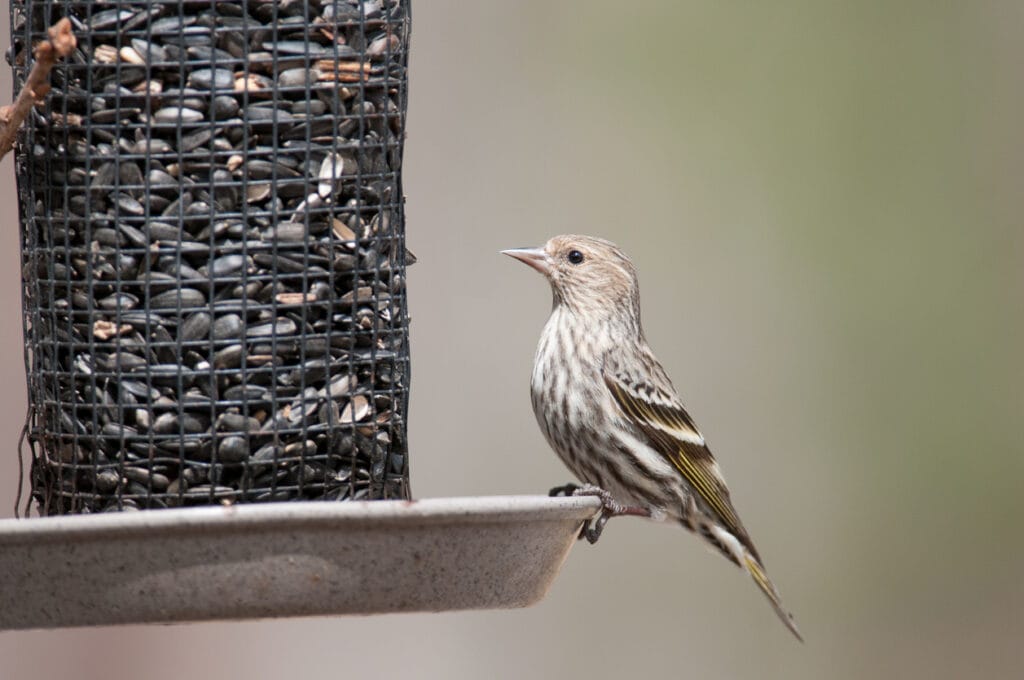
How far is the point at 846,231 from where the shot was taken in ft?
43.2

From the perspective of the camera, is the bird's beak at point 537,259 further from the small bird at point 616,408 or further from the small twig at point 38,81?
the small twig at point 38,81

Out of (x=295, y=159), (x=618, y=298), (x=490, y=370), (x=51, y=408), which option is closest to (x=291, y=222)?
(x=295, y=159)

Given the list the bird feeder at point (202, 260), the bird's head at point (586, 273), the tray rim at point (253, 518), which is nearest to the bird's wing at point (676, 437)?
the bird's head at point (586, 273)

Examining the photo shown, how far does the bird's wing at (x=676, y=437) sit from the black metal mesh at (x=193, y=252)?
2271mm

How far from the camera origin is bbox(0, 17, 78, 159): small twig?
4750 mm

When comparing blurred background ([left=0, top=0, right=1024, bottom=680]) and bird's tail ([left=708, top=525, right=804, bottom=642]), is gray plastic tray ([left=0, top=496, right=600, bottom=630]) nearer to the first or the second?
bird's tail ([left=708, top=525, right=804, bottom=642])

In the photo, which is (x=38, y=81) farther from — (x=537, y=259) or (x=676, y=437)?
(x=676, y=437)

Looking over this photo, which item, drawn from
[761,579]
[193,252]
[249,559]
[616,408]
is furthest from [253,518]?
[761,579]

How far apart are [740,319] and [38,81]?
8108 mm

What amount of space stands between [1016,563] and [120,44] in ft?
34.8

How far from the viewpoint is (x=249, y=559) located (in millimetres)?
4684


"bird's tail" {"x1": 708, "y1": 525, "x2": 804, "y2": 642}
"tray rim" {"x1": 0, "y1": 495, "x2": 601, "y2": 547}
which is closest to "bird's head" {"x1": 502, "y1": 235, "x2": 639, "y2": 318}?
"bird's tail" {"x1": 708, "y1": 525, "x2": 804, "y2": 642}

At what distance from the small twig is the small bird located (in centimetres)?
294

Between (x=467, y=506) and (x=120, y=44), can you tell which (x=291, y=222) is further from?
(x=467, y=506)
